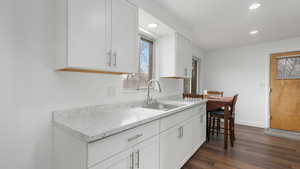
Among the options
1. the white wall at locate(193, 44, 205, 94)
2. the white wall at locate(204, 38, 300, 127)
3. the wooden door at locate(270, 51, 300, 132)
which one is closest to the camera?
the wooden door at locate(270, 51, 300, 132)

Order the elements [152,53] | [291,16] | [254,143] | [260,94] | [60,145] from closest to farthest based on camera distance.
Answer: [60,145]
[291,16]
[152,53]
[254,143]
[260,94]

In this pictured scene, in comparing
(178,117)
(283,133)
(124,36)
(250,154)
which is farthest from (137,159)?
(283,133)

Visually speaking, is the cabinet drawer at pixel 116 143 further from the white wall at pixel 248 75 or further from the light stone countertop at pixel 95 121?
the white wall at pixel 248 75

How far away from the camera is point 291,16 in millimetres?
2391

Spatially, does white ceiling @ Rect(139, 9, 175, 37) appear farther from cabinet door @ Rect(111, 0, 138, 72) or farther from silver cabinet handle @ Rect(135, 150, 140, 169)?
silver cabinet handle @ Rect(135, 150, 140, 169)

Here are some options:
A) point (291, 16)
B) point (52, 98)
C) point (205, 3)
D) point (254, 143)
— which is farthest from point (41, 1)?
point (254, 143)

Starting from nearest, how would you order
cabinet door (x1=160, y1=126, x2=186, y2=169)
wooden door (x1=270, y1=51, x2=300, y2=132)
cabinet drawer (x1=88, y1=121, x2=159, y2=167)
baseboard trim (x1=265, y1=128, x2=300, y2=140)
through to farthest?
cabinet drawer (x1=88, y1=121, x2=159, y2=167) → cabinet door (x1=160, y1=126, x2=186, y2=169) → baseboard trim (x1=265, y1=128, x2=300, y2=140) → wooden door (x1=270, y1=51, x2=300, y2=132)

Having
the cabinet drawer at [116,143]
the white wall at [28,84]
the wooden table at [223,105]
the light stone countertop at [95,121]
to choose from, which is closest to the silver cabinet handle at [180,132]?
the light stone countertop at [95,121]

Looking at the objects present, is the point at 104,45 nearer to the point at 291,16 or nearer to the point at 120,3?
the point at 120,3

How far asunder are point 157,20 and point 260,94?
376cm

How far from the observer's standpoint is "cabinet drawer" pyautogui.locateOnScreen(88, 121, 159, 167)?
87cm

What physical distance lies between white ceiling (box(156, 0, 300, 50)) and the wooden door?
813 millimetres

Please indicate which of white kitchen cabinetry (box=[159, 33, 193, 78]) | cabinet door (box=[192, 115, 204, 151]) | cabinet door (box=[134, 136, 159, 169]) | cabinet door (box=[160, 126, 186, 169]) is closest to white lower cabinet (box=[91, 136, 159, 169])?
cabinet door (box=[134, 136, 159, 169])

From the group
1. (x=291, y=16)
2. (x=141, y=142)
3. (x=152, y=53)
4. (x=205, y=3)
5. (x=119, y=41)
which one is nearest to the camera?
(x=141, y=142)
